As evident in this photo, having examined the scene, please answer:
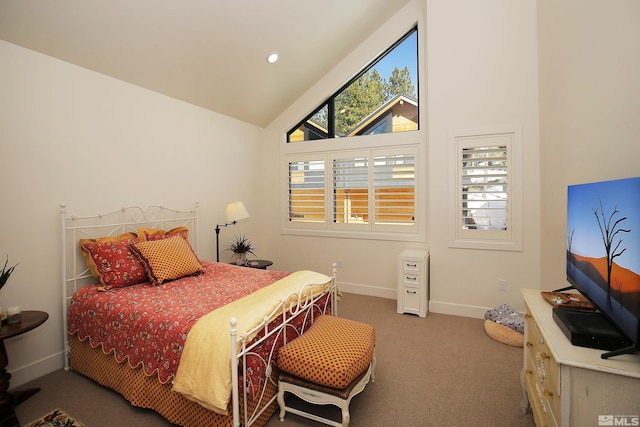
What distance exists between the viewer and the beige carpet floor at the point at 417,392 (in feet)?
6.24

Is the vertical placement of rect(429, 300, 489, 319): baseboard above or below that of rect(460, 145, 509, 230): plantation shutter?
below

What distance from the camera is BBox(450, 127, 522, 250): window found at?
3.25 m

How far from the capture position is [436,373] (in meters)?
2.39

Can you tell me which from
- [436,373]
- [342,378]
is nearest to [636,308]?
[342,378]

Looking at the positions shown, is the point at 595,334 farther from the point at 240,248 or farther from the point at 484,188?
the point at 240,248

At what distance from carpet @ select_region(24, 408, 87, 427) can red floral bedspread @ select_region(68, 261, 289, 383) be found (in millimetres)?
400

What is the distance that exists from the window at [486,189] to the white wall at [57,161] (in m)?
3.29

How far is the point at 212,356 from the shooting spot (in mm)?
1574

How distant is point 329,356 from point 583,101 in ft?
8.73

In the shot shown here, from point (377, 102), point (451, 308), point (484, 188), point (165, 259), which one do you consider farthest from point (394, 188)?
point (165, 259)

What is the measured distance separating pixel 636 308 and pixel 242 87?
4.12 meters

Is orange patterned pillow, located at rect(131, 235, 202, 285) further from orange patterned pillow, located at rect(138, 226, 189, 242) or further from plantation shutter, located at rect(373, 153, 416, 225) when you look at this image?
plantation shutter, located at rect(373, 153, 416, 225)

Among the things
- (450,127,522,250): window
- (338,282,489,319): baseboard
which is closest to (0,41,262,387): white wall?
(338,282,489,319): baseboard

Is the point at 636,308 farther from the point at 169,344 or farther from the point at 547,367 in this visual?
the point at 169,344
